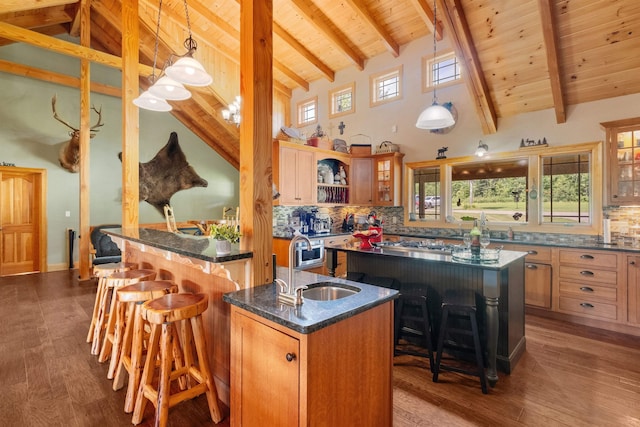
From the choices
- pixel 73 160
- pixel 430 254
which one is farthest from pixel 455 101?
pixel 73 160

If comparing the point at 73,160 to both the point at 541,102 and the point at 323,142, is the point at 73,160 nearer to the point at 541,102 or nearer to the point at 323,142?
the point at 323,142

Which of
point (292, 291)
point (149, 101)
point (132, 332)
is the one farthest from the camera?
point (149, 101)

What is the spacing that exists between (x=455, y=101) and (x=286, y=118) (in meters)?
4.00

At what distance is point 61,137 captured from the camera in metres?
6.53

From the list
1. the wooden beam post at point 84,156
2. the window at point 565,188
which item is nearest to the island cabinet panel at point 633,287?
the window at point 565,188

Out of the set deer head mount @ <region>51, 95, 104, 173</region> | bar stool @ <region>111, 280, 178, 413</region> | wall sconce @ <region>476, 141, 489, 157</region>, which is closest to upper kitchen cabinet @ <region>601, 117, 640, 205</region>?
wall sconce @ <region>476, 141, 489, 157</region>

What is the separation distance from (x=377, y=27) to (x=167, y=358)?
5431mm

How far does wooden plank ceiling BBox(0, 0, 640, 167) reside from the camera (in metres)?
3.48

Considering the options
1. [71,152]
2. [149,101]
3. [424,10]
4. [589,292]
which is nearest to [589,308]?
[589,292]

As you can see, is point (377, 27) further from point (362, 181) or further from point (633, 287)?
point (633, 287)

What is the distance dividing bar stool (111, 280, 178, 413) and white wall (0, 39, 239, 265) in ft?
18.4

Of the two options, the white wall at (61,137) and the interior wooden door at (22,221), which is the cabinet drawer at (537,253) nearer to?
the white wall at (61,137)

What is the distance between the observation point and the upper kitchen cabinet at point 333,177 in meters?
5.64

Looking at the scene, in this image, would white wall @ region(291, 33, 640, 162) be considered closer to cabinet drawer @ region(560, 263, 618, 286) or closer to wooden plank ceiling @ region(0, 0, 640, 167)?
wooden plank ceiling @ region(0, 0, 640, 167)
